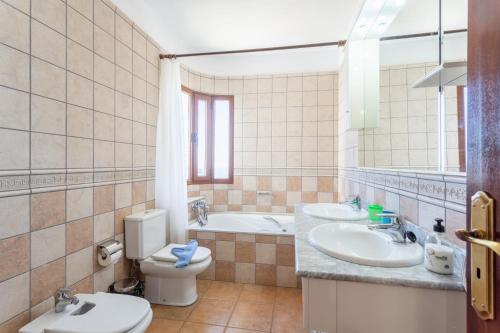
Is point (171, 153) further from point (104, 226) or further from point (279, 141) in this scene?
point (279, 141)

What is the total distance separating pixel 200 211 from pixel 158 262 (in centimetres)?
98

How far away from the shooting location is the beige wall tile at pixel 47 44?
4.27 feet

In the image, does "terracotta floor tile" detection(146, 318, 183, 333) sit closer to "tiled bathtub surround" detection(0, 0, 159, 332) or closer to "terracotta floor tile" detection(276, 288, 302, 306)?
"tiled bathtub surround" detection(0, 0, 159, 332)

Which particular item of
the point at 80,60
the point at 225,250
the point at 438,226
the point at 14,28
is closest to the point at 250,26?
Answer: the point at 80,60

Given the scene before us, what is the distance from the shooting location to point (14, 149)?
1208 mm

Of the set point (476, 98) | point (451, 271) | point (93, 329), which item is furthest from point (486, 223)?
point (93, 329)

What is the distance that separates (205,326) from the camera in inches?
71.4

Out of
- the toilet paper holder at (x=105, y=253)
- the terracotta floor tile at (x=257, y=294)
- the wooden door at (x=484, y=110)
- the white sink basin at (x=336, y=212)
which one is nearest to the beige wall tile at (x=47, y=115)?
the toilet paper holder at (x=105, y=253)

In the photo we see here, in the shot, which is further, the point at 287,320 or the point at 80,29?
the point at 287,320

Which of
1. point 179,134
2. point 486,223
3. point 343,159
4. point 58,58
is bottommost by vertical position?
point 486,223

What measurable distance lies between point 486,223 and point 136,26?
252cm

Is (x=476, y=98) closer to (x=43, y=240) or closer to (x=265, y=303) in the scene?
(x=43, y=240)

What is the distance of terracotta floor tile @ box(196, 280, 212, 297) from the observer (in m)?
2.28

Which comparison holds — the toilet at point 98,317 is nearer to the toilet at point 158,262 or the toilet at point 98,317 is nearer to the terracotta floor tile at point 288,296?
the toilet at point 158,262
